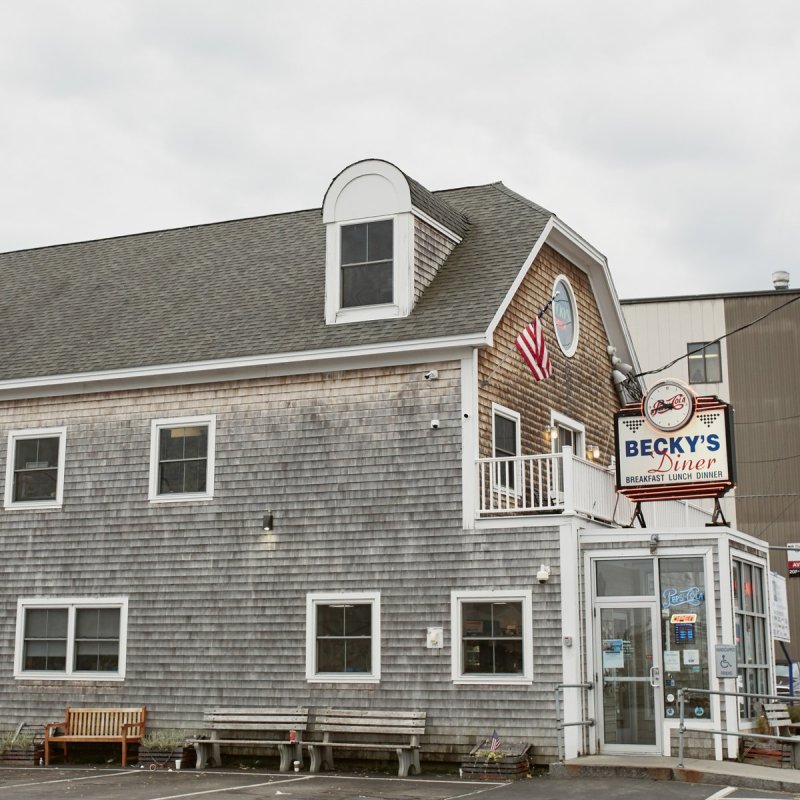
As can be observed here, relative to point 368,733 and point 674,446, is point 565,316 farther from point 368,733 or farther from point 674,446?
point 368,733

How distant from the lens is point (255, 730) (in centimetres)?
1658

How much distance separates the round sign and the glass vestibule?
201cm

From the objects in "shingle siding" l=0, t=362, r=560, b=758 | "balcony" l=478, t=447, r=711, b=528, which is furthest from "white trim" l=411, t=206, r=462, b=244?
"balcony" l=478, t=447, r=711, b=528

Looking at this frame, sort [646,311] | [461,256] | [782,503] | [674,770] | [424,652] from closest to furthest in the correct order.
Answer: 1. [674,770]
2. [424,652]
3. [461,256]
4. [782,503]
5. [646,311]

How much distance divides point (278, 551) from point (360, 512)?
139 centimetres

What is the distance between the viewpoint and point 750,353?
35.6 metres

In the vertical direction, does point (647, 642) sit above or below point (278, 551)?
below

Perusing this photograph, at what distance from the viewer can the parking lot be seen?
13.1m

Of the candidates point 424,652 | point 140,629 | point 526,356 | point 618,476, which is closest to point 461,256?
point 526,356

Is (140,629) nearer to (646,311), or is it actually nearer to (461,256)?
(461,256)

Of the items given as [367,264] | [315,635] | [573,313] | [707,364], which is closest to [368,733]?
[315,635]

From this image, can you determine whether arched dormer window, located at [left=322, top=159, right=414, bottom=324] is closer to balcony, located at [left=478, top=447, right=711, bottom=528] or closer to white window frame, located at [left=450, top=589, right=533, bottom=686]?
balcony, located at [left=478, top=447, right=711, bottom=528]

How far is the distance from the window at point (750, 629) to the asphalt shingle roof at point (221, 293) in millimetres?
5029

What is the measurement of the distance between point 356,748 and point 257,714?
61.1 inches
